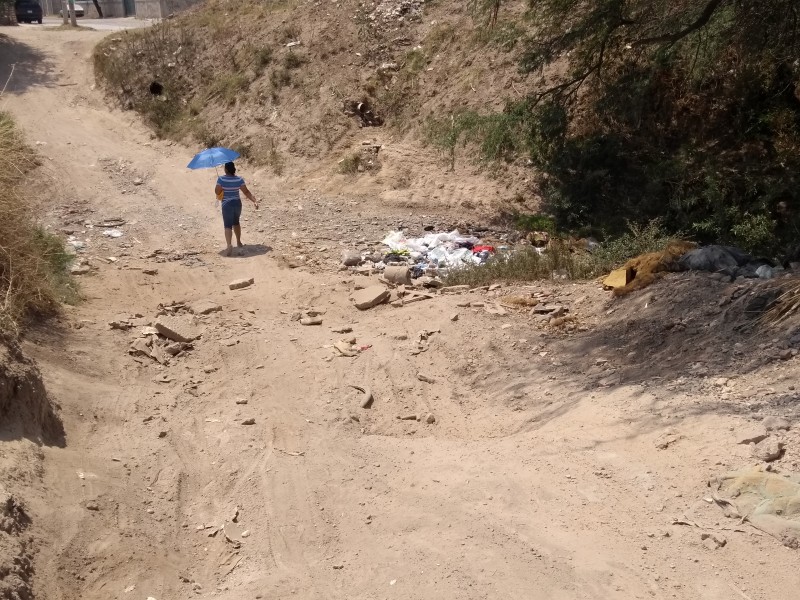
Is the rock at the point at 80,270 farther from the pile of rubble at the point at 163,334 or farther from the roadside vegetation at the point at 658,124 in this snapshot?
the roadside vegetation at the point at 658,124

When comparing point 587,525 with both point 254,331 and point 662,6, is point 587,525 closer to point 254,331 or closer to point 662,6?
point 254,331

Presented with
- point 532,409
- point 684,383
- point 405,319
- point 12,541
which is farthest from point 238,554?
point 405,319

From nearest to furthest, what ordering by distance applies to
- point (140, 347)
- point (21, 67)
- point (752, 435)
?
1. point (752, 435)
2. point (140, 347)
3. point (21, 67)

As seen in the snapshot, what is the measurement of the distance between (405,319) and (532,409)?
6.92 feet

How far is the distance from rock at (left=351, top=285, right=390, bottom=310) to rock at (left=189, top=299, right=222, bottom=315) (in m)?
1.38

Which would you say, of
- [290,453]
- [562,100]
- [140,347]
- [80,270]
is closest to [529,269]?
[140,347]

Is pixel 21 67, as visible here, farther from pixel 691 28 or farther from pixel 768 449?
pixel 768 449

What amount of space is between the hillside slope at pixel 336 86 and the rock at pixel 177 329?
19.4 ft

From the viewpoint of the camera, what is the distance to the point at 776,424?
4777 millimetres

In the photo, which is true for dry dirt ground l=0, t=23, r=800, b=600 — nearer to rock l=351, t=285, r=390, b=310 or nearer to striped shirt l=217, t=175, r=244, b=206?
rock l=351, t=285, r=390, b=310

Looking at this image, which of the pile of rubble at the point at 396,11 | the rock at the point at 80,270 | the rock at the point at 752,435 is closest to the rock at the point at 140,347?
the rock at the point at 80,270

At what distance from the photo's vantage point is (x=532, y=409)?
6.22 meters

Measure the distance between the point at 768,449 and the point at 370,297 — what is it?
15.4 ft

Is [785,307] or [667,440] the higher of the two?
[785,307]
